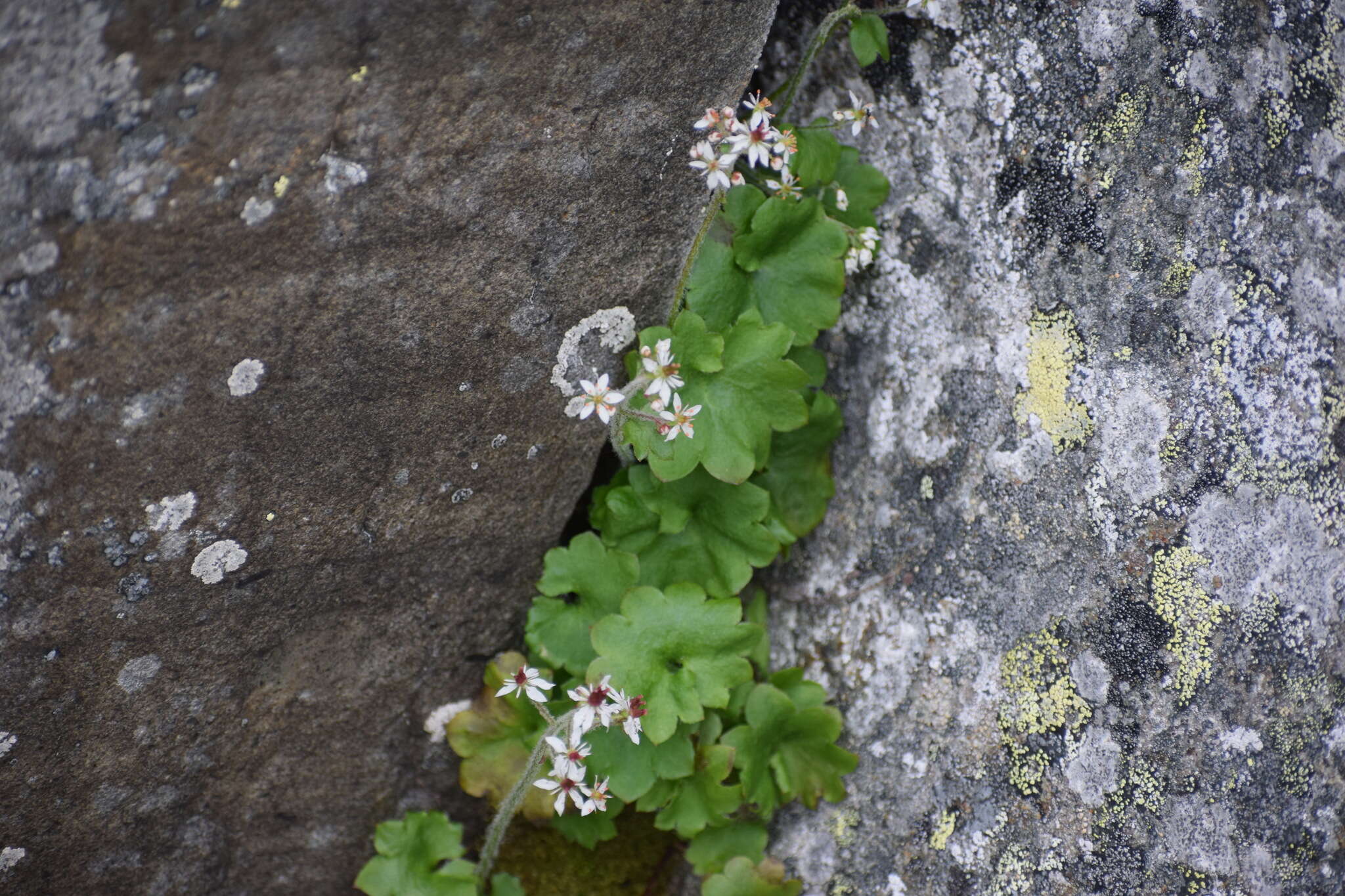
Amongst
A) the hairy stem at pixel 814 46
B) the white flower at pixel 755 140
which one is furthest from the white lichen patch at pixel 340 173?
the hairy stem at pixel 814 46

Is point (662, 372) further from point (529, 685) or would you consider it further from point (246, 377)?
point (246, 377)

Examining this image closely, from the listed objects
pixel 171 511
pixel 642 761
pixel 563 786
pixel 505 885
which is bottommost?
pixel 505 885

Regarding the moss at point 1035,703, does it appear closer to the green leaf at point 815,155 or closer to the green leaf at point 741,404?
the green leaf at point 741,404

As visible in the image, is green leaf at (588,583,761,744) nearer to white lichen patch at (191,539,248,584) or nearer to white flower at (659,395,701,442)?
white flower at (659,395,701,442)

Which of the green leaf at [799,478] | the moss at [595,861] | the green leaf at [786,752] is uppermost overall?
the green leaf at [799,478]

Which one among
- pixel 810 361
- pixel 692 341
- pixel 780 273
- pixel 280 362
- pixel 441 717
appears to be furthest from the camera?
pixel 441 717

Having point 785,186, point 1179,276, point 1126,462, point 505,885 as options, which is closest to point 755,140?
point 785,186

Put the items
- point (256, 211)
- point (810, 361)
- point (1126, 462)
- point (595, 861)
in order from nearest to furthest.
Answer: point (256, 211) → point (1126, 462) → point (810, 361) → point (595, 861)
